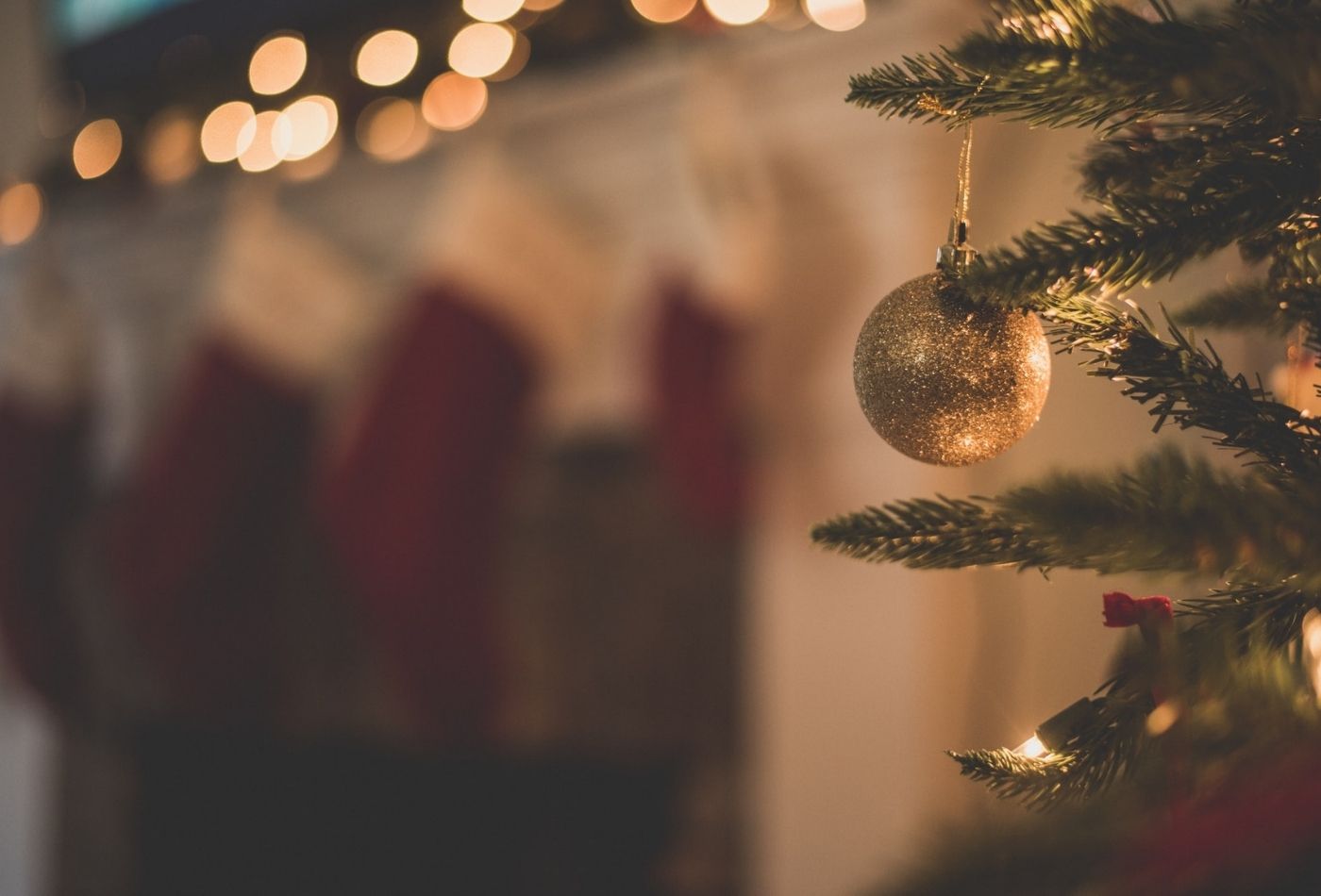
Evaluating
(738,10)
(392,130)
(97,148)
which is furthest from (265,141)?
→ (738,10)

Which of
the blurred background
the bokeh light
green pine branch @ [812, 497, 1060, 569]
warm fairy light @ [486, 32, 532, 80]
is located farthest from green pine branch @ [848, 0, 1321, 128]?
warm fairy light @ [486, 32, 532, 80]

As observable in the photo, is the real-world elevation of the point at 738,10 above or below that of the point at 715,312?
above

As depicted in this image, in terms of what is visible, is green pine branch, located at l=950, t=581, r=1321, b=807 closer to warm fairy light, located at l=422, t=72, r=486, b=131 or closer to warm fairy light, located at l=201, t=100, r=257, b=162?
warm fairy light, located at l=422, t=72, r=486, b=131

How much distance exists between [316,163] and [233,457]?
497 millimetres

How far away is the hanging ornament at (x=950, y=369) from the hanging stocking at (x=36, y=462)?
1884 mm

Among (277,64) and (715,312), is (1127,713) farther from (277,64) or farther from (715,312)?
(277,64)

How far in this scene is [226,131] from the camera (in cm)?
173

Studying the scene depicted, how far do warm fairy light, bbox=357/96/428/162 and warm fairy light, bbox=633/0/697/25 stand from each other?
1.30 ft

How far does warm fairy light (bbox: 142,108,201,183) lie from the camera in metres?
A: 1.79

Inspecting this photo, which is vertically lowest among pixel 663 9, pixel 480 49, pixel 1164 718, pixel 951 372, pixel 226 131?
pixel 1164 718

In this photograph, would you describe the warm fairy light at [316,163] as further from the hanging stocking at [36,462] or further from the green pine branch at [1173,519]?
the green pine branch at [1173,519]

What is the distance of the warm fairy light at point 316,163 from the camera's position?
1642 mm

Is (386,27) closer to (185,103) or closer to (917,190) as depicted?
(185,103)

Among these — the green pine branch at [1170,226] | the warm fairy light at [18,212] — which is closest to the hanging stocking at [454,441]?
the warm fairy light at [18,212]
